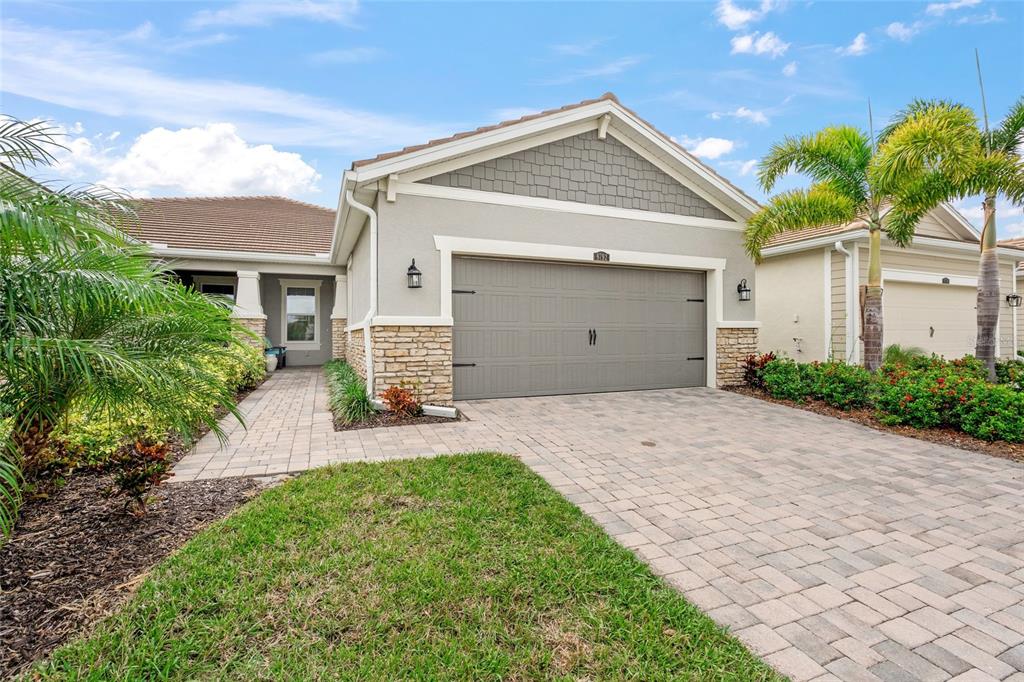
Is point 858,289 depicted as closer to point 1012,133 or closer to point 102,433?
point 1012,133

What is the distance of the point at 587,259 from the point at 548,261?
692mm

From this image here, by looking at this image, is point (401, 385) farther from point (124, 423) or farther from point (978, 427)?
point (978, 427)

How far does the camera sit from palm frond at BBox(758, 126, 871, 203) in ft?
26.3

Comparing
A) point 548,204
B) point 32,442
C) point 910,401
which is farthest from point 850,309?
point 32,442

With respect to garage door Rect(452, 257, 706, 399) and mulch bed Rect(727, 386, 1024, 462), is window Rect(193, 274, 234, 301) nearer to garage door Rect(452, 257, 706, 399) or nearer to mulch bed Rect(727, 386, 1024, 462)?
garage door Rect(452, 257, 706, 399)

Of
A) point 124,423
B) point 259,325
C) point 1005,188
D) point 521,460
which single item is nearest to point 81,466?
point 124,423

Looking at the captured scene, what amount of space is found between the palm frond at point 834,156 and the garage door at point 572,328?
2.54 meters

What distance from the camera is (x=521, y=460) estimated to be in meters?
4.81

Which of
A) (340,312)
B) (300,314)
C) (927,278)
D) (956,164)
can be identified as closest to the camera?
(956,164)

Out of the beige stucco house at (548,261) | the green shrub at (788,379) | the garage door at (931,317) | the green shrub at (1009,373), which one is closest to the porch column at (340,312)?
the beige stucco house at (548,261)

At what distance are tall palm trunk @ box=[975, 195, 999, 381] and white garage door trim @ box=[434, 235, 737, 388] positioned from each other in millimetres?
3467

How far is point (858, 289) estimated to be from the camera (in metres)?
10.3

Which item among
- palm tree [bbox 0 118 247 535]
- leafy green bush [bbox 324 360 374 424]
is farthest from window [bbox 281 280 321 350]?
palm tree [bbox 0 118 247 535]

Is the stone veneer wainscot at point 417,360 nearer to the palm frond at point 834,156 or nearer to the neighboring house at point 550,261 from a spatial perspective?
the neighboring house at point 550,261
